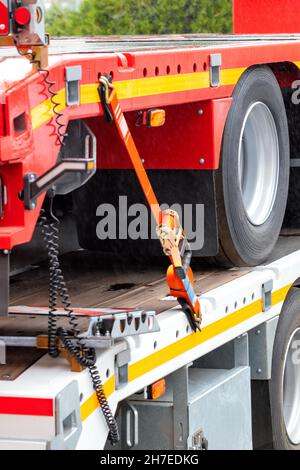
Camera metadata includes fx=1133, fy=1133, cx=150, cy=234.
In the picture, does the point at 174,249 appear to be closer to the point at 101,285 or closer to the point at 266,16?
the point at 101,285

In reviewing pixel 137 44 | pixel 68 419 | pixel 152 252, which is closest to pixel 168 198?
pixel 152 252

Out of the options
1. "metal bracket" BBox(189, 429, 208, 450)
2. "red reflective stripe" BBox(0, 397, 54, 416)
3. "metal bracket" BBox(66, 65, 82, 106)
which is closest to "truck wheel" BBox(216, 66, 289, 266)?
"metal bracket" BBox(189, 429, 208, 450)

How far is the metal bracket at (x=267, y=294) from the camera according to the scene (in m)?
4.77

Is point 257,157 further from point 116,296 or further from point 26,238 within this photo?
point 26,238

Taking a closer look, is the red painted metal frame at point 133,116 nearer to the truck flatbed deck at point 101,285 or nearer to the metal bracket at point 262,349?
the truck flatbed deck at point 101,285

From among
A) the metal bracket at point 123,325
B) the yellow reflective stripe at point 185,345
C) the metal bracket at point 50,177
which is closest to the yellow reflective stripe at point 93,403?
the yellow reflective stripe at point 185,345

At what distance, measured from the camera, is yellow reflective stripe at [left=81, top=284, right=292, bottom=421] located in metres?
3.46

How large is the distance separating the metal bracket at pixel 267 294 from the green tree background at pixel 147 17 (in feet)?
40.9

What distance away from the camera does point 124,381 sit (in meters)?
3.59

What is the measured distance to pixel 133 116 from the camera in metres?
4.27

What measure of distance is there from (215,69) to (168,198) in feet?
1.99

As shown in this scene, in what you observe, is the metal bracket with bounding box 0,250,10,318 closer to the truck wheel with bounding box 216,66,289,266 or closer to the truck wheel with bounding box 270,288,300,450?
the truck wheel with bounding box 216,66,289,266

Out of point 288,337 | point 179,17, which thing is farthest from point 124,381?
point 179,17

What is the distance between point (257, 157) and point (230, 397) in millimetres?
1259
